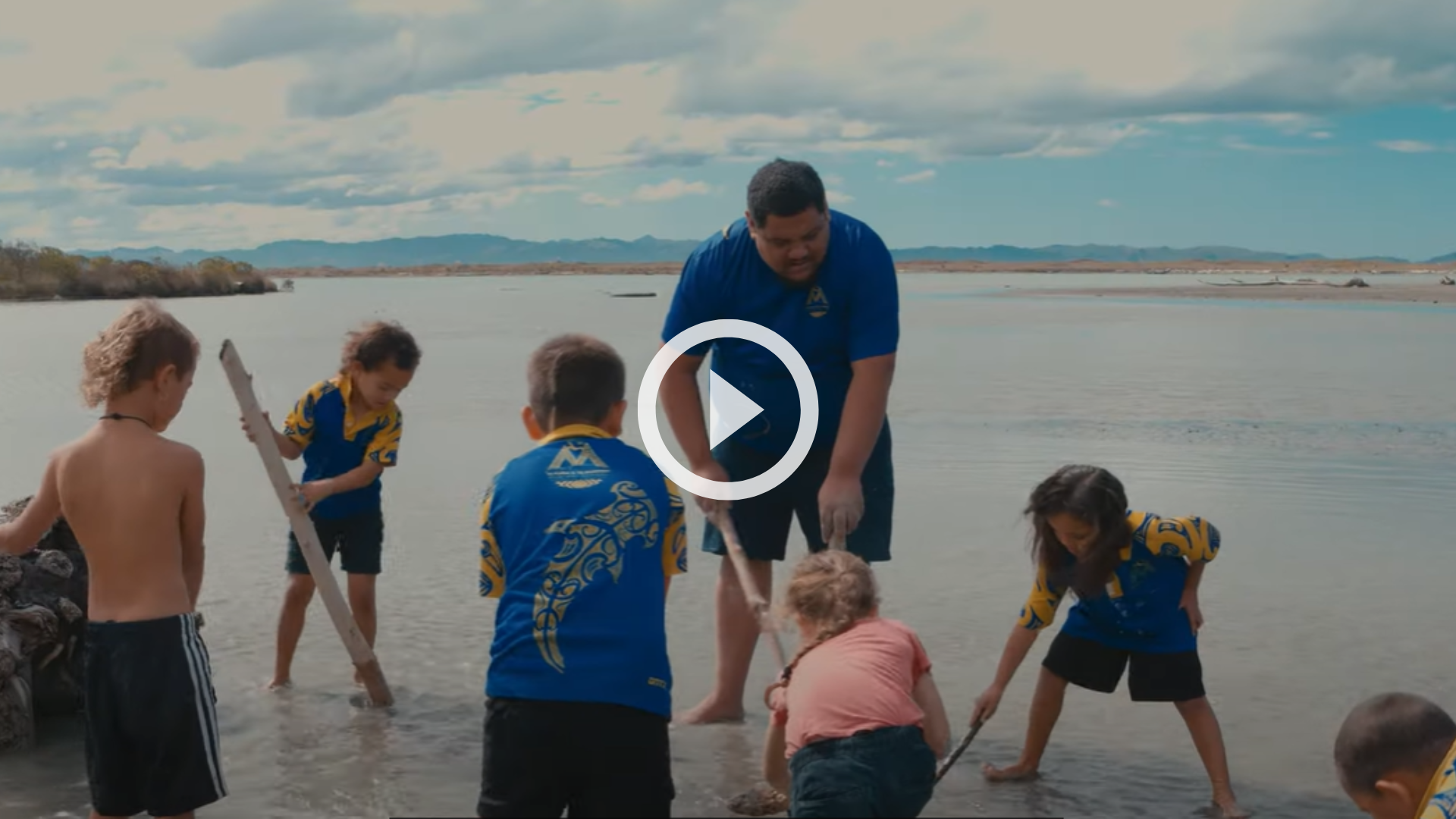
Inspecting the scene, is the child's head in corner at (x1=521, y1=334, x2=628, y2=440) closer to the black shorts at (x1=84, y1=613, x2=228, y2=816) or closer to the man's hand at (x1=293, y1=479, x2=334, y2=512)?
the black shorts at (x1=84, y1=613, x2=228, y2=816)

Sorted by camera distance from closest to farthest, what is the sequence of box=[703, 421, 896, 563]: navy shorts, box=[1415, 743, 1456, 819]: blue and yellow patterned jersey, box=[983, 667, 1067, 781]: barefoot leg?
box=[1415, 743, 1456, 819]: blue and yellow patterned jersey < box=[983, 667, 1067, 781]: barefoot leg < box=[703, 421, 896, 563]: navy shorts

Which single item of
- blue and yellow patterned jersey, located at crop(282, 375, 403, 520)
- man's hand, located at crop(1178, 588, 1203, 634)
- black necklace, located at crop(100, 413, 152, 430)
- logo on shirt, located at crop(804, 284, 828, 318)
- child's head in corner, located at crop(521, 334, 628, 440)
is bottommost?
man's hand, located at crop(1178, 588, 1203, 634)

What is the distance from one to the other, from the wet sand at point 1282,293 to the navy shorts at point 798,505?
121 ft

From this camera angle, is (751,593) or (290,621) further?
(290,621)

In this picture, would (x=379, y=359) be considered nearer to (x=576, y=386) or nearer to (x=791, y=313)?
(x=791, y=313)

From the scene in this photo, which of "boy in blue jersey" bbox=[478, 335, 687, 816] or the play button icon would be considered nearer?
"boy in blue jersey" bbox=[478, 335, 687, 816]

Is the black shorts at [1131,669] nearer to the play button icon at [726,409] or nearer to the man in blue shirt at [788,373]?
the man in blue shirt at [788,373]

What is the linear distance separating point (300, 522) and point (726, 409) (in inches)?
65.1

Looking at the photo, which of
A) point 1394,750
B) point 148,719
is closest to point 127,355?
point 148,719

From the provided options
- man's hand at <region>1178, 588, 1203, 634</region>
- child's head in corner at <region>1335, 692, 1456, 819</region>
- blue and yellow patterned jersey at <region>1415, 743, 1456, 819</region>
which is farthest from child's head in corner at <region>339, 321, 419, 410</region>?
blue and yellow patterned jersey at <region>1415, 743, 1456, 819</region>

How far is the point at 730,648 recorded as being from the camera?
5.45 m

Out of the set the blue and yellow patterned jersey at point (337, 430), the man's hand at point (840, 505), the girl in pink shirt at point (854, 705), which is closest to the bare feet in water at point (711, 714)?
the man's hand at point (840, 505)

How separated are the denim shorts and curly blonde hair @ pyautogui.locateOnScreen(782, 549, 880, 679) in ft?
0.88

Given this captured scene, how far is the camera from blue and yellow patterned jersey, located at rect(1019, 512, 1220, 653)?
459cm
